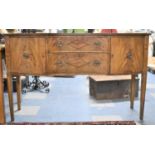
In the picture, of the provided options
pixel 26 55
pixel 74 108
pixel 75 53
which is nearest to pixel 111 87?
pixel 74 108

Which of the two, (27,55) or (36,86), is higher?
(27,55)

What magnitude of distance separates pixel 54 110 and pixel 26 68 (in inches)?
25.8

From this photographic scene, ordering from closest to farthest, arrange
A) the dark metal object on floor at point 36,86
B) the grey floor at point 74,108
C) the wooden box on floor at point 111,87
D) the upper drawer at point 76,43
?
the upper drawer at point 76,43 < the grey floor at point 74,108 < the wooden box on floor at point 111,87 < the dark metal object on floor at point 36,86

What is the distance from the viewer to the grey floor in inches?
88.3

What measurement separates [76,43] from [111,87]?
0.99 m

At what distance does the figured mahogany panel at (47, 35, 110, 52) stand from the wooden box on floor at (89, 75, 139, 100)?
793mm

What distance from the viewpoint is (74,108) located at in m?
2.50

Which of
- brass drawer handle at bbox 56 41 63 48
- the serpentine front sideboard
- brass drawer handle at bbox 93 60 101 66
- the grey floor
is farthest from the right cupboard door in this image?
the grey floor

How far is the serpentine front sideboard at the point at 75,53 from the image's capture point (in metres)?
1.88

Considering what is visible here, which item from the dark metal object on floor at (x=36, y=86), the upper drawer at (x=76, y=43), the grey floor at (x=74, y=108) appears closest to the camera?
the upper drawer at (x=76, y=43)

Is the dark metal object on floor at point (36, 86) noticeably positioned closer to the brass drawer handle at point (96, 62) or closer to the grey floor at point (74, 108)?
the grey floor at point (74, 108)

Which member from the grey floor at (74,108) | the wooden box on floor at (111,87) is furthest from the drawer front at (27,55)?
the wooden box on floor at (111,87)

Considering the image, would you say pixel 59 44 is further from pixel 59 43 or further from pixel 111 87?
pixel 111 87
